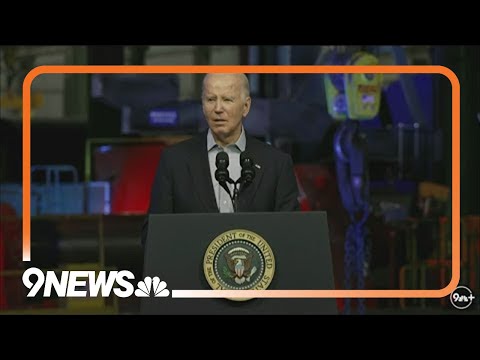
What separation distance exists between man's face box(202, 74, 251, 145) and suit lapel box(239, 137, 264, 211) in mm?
102

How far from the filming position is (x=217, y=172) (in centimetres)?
436

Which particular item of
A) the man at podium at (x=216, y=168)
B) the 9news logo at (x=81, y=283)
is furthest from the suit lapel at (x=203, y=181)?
the 9news logo at (x=81, y=283)

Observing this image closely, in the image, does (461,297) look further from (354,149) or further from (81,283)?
(81,283)

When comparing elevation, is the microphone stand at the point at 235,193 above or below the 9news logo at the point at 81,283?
above

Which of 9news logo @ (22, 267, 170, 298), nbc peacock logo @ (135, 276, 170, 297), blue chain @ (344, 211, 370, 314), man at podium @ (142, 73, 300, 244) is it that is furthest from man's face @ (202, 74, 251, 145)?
blue chain @ (344, 211, 370, 314)

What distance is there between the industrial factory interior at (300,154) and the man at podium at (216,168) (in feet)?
5.31

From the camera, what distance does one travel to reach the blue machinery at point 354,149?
6.93 m

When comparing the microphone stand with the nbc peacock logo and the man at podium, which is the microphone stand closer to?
the man at podium

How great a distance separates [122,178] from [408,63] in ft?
6.62

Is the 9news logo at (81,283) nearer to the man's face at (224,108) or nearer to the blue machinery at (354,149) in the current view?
the man's face at (224,108)

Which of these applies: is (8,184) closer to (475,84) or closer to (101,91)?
(101,91)

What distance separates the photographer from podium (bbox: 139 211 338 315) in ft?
14.8

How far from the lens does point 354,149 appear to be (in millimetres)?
6973

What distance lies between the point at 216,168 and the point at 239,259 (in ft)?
1.40
